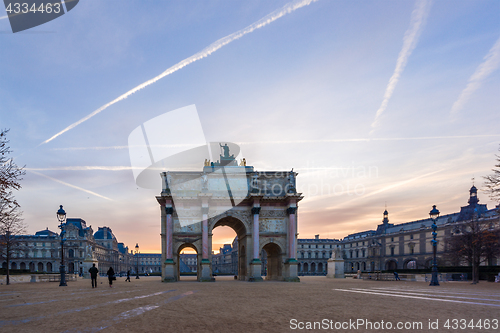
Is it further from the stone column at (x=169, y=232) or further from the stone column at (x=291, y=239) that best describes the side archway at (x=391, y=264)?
the stone column at (x=169, y=232)

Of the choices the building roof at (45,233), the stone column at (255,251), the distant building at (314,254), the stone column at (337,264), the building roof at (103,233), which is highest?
the stone column at (255,251)

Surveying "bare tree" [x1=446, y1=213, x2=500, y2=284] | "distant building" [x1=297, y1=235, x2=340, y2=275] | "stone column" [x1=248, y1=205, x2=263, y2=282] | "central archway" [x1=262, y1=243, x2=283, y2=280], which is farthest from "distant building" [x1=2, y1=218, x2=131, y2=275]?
"bare tree" [x1=446, y1=213, x2=500, y2=284]

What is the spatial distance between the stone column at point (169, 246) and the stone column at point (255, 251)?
8076 mm

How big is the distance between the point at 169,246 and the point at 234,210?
799 centimetres

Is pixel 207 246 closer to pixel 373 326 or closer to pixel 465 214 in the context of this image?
pixel 373 326

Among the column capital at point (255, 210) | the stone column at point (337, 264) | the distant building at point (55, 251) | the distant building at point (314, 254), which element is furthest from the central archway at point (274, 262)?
the distant building at point (314, 254)

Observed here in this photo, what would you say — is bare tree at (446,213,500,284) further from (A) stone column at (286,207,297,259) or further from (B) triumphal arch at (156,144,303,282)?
(B) triumphal arch at (156,144,303,282)

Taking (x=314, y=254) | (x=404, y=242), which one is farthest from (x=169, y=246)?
(x=314, y=254)

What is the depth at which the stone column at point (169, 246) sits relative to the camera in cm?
3784

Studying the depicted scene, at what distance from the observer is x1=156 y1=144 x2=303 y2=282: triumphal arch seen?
130 ft

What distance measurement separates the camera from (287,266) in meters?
40.2

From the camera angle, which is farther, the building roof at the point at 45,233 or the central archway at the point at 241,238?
the building roof at the point at 45,233

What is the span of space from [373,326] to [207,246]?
31844mm

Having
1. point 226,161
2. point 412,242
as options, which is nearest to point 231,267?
point 412,242
